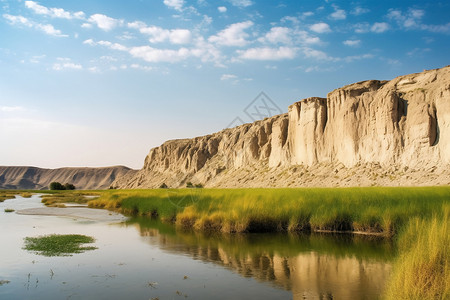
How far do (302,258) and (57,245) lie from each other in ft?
27.1

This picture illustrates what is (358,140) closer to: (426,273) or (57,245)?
(57,245)

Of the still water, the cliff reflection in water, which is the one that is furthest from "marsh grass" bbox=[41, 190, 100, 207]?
the cliff reflection in water

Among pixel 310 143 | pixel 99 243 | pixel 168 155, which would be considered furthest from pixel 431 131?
pixel 168 155

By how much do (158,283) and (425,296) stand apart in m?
5.46

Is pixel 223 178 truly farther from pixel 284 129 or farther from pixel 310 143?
pixel 310 143

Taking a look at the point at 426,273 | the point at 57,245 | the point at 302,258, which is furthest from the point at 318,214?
the point at 57,245

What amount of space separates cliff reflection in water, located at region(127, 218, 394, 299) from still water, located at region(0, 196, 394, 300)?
0.02 m

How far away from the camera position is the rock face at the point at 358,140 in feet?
160

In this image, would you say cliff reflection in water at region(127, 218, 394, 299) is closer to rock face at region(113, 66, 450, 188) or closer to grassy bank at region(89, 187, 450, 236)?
grassy bank at region(89, 187, 450, 236)

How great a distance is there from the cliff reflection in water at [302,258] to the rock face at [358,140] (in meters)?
35.3

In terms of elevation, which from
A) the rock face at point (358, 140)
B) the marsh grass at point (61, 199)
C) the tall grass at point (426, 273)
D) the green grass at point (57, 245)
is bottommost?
the marsh grass at point (61, 199)

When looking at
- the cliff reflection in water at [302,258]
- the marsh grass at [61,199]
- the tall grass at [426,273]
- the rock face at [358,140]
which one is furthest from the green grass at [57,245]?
the rock face at [358,140]

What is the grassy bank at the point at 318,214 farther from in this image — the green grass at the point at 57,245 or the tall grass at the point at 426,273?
the tall grass at the point at 426,273

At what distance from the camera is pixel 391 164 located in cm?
5138
